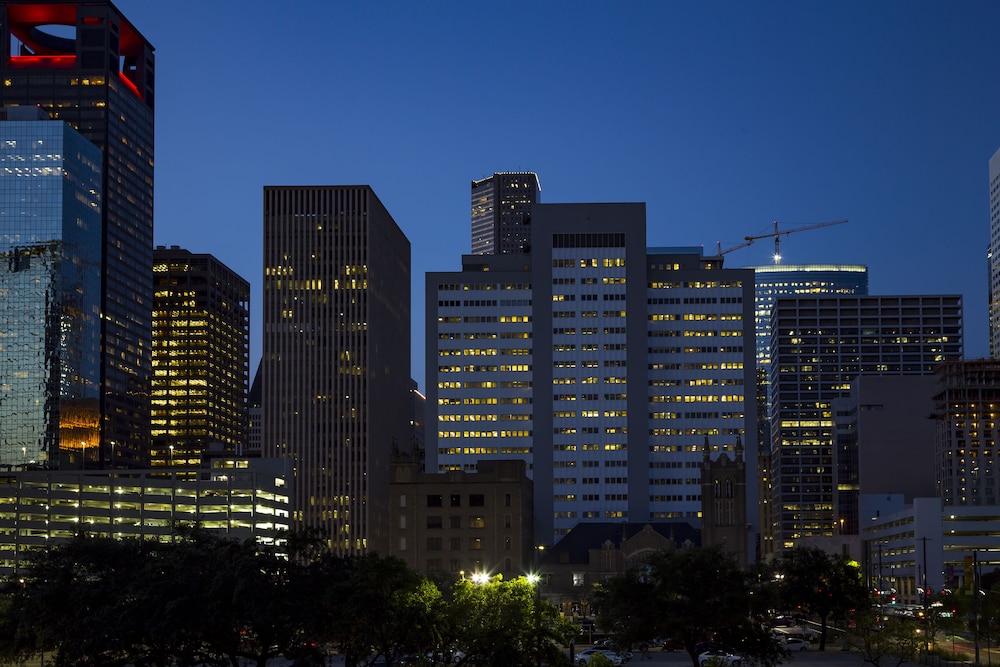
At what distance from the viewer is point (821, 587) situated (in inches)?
5276

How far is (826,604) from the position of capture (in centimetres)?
13275

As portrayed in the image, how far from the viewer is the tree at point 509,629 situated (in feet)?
279

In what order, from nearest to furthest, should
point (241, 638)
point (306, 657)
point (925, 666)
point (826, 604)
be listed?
point (306, 657), point (241, 638), point (925, 666), point (826, 604)

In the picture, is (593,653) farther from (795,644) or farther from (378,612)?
(795,644)

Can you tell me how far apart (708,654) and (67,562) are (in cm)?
5328

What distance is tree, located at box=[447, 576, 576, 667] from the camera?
8519cm

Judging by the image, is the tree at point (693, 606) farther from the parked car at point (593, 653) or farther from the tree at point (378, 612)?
the tree at point (378, 612)

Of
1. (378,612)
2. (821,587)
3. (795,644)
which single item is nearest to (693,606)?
(378,612)

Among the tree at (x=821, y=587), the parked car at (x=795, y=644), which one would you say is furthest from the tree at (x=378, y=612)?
the tree at (x=821, y=587)

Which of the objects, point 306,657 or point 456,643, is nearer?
point 306,657

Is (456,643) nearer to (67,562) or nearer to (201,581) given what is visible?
(201,581)

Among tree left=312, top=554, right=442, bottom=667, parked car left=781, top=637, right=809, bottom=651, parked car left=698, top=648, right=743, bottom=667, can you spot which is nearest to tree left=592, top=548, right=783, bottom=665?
parked car left=698, top=648, right=743, bottom=667

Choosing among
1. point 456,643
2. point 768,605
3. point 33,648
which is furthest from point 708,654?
point 33,648

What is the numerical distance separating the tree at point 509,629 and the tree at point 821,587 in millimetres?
48464
